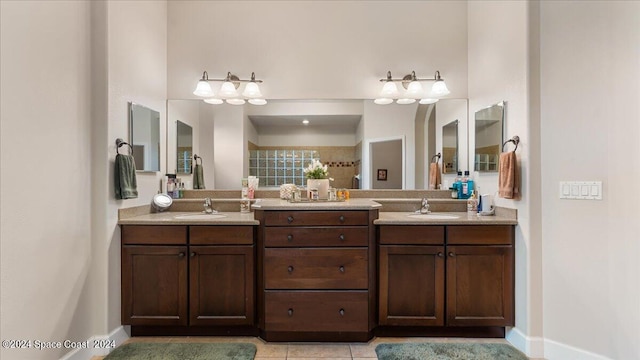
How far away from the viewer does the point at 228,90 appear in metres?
3.01

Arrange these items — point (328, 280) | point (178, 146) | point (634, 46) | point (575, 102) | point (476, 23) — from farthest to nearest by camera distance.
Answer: point (178, 146) < point (476, 23) < point (328, 280) < point (575, 102) < point (634, 46)

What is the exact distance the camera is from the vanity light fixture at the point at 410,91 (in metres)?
3.00

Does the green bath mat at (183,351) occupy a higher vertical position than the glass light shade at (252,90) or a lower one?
lower

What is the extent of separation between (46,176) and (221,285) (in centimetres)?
127

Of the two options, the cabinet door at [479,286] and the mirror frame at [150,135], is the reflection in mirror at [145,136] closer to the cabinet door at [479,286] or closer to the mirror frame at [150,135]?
the mirror frame at [150,135]

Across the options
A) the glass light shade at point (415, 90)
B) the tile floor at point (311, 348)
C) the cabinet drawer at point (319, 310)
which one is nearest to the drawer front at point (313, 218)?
the cabinet drawer at point (319, 310)

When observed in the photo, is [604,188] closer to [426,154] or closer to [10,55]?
[426,154]

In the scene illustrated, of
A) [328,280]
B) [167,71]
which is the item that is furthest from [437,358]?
[167,71]

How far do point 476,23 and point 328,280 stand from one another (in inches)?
101

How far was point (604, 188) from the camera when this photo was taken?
196 cm

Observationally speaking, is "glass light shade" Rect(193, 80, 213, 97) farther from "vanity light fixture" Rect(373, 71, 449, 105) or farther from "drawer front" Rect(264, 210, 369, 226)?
"vanity light fixture" Rect(373, 71, 449, 105)

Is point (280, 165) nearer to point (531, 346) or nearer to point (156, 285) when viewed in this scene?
point (156, 285)

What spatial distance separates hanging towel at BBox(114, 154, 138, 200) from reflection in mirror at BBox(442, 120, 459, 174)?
265 cm

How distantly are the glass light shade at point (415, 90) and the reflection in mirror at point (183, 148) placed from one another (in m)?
2.11
